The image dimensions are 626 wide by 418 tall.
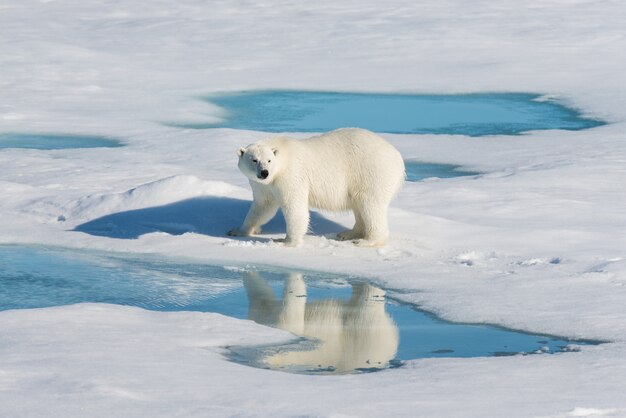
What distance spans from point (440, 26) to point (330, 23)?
2288 millimetres

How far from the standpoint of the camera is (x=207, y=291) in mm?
5465

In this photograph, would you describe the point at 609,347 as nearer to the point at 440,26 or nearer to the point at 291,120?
the point at 291,120

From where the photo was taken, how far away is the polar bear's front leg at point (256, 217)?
21.4 feet

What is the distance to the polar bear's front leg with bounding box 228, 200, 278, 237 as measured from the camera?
6527 millimetres

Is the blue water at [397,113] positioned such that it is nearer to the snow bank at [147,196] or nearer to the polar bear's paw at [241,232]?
the snow bank at [147,196]

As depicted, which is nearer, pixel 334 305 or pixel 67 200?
pixel 334 305

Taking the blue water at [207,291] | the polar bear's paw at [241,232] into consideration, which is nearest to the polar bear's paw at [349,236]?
the polar bear's paw at [241,232]

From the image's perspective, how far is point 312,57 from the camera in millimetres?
17609

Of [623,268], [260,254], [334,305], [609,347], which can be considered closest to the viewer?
[609,347]

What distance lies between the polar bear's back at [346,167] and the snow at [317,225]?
1.05 ft

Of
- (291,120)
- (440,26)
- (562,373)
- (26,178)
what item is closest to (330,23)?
(440,26)

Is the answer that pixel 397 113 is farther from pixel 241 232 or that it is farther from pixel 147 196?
pixel 241 232

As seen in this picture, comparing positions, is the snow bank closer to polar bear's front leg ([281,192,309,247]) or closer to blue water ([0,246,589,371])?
blue water ([0,246,589,371])

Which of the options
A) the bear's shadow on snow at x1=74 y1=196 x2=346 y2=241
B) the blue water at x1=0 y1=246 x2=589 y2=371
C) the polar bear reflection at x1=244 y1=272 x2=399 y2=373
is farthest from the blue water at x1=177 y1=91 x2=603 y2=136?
the polar bear reflection at x1=244 y1=272 x2=399 y2=373
